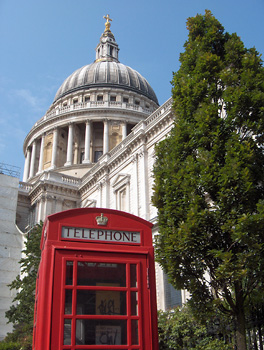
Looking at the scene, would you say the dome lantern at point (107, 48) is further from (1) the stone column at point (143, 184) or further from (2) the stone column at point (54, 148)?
(1) the stone column at point (143, 184)

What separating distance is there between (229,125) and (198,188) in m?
1.74

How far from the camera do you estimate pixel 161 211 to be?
10133 mm

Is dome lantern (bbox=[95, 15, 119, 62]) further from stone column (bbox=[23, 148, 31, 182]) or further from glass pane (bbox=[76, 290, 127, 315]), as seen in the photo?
glass pane (bbox=[76, 290, 127, 315])

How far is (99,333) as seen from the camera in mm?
5930

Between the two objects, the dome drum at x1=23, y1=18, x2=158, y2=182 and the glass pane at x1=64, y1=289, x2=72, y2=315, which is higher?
the dome drum at x1=23, y1=18, x2=158, y2=182

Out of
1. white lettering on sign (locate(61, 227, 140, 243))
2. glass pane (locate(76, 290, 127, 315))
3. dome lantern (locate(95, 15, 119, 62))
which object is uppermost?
dome lantern (locate(95, 15, 119, 62))

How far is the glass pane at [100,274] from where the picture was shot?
6152 millimetres

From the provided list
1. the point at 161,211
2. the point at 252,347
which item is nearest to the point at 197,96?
the point at 161,211

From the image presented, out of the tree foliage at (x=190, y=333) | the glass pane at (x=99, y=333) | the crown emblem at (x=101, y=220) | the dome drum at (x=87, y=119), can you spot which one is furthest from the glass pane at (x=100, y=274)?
the dome drum at (x=87, y=119)

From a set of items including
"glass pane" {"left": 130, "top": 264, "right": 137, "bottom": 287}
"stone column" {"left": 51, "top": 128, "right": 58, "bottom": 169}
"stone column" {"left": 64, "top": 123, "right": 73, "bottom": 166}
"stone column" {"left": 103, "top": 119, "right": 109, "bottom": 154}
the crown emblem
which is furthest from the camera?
"stone column" {"left": 51, "top": 128, "right": 58, "bottom": 169}

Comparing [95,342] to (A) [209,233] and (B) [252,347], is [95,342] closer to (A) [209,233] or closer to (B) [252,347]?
(A) [209,233]

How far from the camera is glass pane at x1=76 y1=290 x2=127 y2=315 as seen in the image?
602 cm

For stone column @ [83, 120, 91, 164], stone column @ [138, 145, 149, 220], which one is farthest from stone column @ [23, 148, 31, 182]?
stone column @ [138, 145, 149, 220]

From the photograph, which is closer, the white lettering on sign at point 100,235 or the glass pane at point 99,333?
the glass pane at point 99,333
